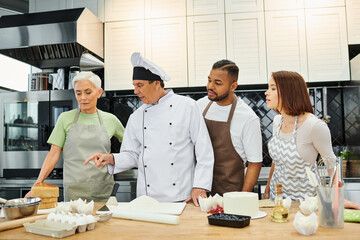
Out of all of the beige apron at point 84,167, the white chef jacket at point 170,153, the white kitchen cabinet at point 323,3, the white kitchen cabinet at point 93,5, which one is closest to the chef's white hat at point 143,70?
the white chef jacket at point 170,153

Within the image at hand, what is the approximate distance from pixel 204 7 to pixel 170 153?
1996 mm

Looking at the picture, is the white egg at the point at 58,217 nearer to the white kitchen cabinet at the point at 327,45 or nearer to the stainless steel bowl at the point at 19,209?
the stainless steel bowl at the point at 19,209

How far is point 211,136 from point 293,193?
60cm

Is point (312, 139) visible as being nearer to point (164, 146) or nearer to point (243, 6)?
point (164, 146)

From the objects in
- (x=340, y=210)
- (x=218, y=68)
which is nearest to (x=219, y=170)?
(x=218, y=68)

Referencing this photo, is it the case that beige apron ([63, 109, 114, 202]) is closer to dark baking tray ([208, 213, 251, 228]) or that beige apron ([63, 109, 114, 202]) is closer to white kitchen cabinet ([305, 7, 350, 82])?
dark baking tray ([208, 213, 251, 228])

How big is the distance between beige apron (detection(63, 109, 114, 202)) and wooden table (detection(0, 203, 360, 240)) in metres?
1.01

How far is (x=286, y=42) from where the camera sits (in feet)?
10.5

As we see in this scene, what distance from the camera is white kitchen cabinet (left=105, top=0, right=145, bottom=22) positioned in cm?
343

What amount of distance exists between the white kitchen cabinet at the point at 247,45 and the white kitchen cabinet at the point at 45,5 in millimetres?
1828

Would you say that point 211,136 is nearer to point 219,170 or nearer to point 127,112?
point 219,170

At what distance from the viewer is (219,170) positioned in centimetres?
202

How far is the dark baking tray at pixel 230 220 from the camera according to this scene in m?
1.15

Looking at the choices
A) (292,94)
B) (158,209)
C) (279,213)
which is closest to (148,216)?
(158,209)
